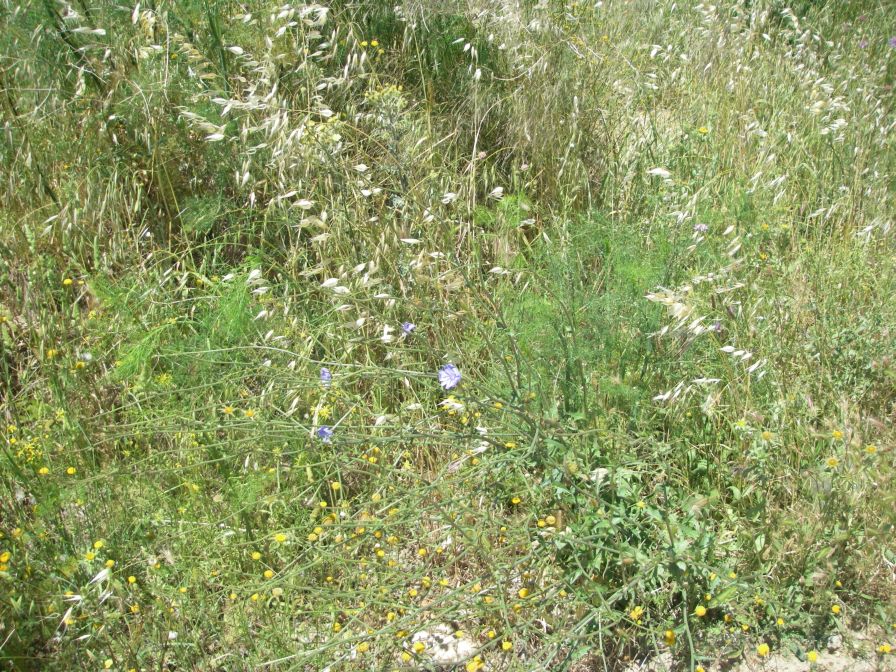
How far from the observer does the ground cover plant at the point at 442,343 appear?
207 cm

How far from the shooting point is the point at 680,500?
7.40ft

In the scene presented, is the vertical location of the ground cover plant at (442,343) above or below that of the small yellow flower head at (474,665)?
above

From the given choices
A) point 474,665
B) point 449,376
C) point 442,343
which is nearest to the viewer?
point 474,665

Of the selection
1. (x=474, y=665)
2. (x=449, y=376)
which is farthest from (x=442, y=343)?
(x=474, y=665)

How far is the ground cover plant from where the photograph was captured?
207cm

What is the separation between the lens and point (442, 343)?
8.84ft

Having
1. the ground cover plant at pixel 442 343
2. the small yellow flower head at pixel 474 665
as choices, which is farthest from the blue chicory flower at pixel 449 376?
the small yellow flower head at pixel 474 665

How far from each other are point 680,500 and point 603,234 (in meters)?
1.15

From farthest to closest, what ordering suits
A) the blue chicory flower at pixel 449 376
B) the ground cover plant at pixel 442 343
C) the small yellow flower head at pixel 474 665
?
the blue chicory flower at pixel 449 376
the ground cover plant at pixel 442 343
the small yellow flower head at pixel 474 665

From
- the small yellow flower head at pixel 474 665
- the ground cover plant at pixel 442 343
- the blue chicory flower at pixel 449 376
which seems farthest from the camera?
the blue chicory flower at pixel 449 376

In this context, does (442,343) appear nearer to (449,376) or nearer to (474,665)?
(449,376)

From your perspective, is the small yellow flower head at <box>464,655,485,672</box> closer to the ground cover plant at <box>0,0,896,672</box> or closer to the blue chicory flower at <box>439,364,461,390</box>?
the ground cover plant at <box>0,0,896,672</box>

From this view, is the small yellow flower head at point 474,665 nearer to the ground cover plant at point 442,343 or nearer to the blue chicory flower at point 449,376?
the ground cover plant at point 442,343

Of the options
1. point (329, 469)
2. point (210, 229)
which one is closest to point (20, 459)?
point (329, 469)
